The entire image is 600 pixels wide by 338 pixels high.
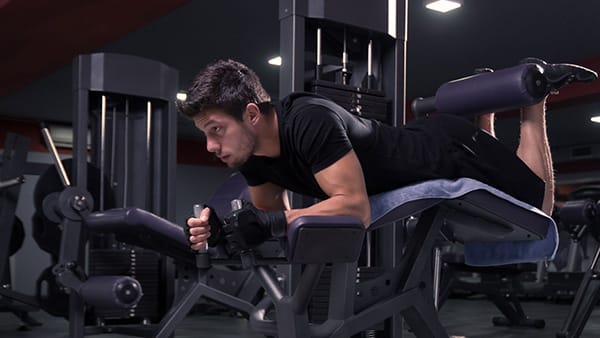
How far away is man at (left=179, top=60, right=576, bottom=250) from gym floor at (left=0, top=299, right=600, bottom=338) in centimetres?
203

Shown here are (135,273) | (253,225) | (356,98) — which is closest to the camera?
(253,225)

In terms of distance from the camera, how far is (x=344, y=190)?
1.16 meters

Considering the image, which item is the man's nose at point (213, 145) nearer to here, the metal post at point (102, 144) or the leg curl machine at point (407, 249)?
Result: the leg curl machine at point (407, 249)

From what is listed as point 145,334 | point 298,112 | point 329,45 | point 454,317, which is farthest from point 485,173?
point 454,317

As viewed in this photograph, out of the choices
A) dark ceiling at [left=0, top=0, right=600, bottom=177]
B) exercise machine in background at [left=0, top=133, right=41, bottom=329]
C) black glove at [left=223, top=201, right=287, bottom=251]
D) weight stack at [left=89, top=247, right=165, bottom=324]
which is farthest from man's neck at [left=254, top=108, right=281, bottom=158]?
exercise machine in background at [left=0, top=133, right=41, bottom=329]

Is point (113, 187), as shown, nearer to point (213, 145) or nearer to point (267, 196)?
point (267, 196)

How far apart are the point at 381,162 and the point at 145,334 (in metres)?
1.41

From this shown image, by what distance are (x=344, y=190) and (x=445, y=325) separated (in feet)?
9.91

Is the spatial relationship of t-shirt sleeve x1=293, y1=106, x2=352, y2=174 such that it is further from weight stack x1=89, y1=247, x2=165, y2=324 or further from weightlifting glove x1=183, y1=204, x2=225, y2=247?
weight stack x1=89, y1=247, x2=165, y2=324

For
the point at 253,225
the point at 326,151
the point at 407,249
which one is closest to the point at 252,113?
the point at 326,151

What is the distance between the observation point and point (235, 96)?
1.23 m

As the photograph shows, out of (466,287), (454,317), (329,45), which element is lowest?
(454,317)

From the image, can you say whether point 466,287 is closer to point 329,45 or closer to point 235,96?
point 329,45

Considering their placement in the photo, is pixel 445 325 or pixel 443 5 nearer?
pixel 445 325
